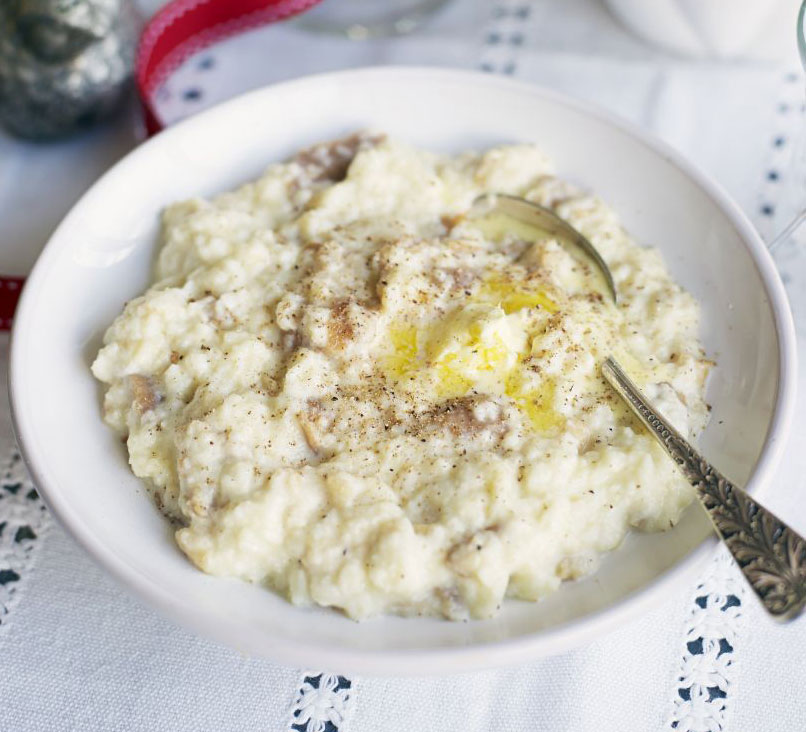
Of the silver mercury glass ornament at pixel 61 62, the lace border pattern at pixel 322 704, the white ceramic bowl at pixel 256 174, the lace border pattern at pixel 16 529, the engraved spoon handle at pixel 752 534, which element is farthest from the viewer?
the silver mercury glass ornament at pixel 61 62

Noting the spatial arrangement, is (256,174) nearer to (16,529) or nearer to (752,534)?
(16,529)

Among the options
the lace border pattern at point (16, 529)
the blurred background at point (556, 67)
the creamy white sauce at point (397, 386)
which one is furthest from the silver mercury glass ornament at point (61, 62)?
the lace border pattern at point (16, 529)

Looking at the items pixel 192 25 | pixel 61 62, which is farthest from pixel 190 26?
pixel 61 62

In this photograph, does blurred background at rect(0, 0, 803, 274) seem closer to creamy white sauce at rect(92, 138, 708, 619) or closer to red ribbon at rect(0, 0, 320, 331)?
red ribbon at rect(0, 0, 320, 331)

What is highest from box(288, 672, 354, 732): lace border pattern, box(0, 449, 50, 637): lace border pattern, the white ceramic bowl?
the white ceramic bowl

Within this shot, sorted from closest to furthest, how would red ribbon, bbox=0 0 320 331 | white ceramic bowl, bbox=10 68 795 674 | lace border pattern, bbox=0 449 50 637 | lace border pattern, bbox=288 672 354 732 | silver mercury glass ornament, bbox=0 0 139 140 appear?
1. white ceramic bowl, bbox=10 68 795 674
2. lace border pattern, bbox=288 672 354 732
3. lace border pattern, bbox=0 449 50 637
4. silver mercury glass ornament, bbox=0 0 139 140
5. red ribbon, bbox=0 0 320 331

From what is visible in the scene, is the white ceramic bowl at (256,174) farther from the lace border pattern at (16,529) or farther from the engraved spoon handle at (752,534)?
the lace border pattern at (16,529)

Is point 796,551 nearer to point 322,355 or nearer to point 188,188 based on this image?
point 322,355

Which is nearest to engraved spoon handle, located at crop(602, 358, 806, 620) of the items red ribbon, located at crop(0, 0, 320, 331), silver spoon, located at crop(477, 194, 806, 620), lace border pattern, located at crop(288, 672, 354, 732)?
silver spoon, located at crop(477, 194, 806, 620)
